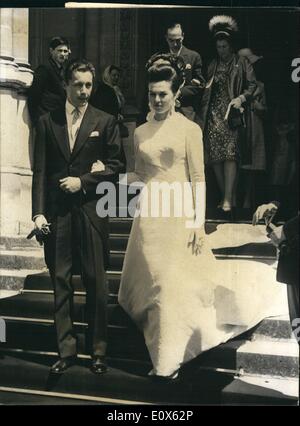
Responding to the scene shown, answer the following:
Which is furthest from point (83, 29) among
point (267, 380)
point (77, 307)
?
point (267, 380)

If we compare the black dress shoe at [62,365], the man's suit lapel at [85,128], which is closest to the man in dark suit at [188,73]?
the man's suit lapel at [85,128]

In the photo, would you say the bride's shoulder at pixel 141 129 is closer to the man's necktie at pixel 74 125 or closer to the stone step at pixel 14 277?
the man's necktie at pixel 74 125

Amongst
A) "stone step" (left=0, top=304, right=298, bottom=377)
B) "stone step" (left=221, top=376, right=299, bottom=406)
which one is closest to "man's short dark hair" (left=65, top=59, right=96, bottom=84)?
"stone step" (left=0, top=304, right=298, bottom=377)

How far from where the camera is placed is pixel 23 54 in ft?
19.9

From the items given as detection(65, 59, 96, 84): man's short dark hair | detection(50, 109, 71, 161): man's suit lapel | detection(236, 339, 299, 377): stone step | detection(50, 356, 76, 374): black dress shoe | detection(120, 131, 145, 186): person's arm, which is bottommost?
detection(50, 356, 76, 374): black dress shoe

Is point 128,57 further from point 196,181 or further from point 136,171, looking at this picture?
point 196,181

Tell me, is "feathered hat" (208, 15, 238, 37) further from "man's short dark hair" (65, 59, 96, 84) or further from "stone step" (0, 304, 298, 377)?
"stone step" (0, 304, 298, 377)

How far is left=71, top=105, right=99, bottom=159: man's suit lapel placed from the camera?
5.89m

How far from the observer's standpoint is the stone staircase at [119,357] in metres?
5.52

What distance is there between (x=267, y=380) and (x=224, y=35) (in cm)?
310

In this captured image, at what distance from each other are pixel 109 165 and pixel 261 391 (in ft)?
7.92

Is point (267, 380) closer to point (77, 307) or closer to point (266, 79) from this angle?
point (77, 307)

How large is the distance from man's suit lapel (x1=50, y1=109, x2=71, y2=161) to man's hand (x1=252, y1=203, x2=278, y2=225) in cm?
182

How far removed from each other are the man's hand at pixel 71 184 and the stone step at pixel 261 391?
2225mm
